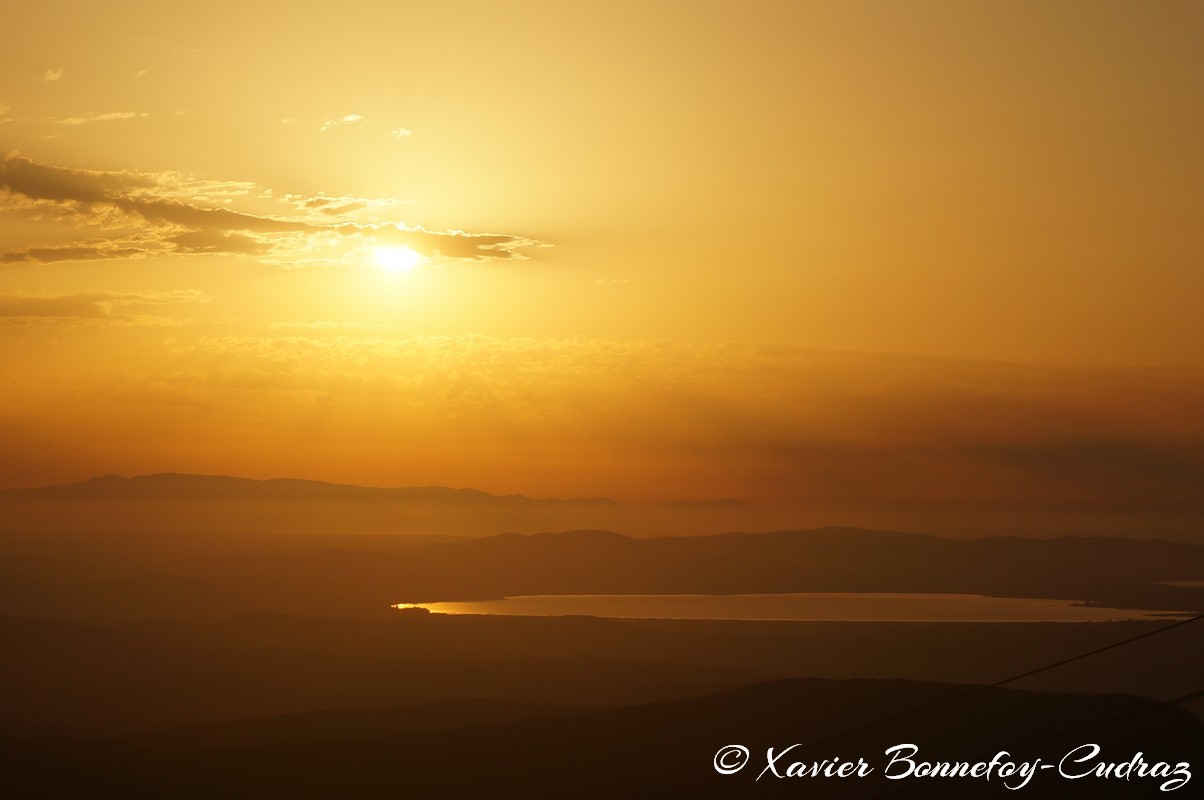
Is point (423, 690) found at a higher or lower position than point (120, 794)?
higher

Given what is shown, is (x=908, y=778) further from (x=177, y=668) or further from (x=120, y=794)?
(x=177, y=668)

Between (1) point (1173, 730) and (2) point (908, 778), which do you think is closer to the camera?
(2) point (908, 778)

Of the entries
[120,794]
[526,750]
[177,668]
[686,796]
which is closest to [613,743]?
[526,750]

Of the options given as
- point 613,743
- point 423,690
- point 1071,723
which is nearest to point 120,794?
point 613,743

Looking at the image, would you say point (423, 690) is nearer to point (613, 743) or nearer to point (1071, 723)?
point (613, 743)

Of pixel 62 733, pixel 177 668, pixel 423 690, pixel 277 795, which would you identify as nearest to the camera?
pixel 277 795

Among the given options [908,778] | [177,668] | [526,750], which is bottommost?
[908,778]

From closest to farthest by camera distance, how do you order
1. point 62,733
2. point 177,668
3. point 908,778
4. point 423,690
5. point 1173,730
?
1. point 908,778
2. point 1173,730
3. point 62,733
4. point 423,690
5. point 177,668
